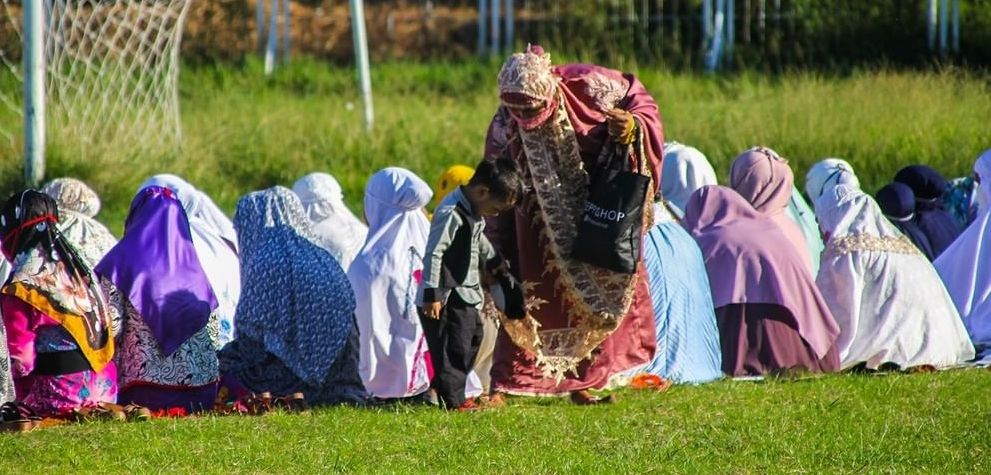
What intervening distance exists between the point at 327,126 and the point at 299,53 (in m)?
5.70

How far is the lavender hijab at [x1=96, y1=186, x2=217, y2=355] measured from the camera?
6426 mm

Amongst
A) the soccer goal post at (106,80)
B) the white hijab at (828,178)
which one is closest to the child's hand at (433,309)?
the white hijab at (828,178)

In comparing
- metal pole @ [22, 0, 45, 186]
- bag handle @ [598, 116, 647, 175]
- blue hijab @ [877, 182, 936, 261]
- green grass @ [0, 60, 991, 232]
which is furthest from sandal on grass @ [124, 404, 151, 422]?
green grass @ [0, 60, 991, 232]

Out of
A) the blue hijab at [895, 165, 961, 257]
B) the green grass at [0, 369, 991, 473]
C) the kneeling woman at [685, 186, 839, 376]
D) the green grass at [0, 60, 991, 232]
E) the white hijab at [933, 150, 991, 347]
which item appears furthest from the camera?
the green grass at [0, 60, 991, 232]

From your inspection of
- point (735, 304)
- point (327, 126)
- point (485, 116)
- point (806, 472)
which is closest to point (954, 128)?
point (485, 116)

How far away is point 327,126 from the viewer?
44.8ft

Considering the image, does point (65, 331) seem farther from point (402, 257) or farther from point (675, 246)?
point (675, 246)

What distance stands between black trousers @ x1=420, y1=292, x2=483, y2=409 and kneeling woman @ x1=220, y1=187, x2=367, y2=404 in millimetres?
629

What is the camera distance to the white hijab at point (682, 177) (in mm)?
8211

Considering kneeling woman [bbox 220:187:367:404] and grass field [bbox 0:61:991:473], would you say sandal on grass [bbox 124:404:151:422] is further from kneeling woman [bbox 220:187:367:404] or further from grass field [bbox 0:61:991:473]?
kneeling woman [bbox 220:187:367:404]

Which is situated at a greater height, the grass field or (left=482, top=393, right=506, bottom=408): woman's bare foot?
the grass field

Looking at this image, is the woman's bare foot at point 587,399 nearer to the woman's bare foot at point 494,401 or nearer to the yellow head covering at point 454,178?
the woman's bare foot at point 494,401

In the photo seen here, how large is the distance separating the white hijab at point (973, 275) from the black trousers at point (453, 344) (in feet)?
9.36

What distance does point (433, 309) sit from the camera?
6070mm
